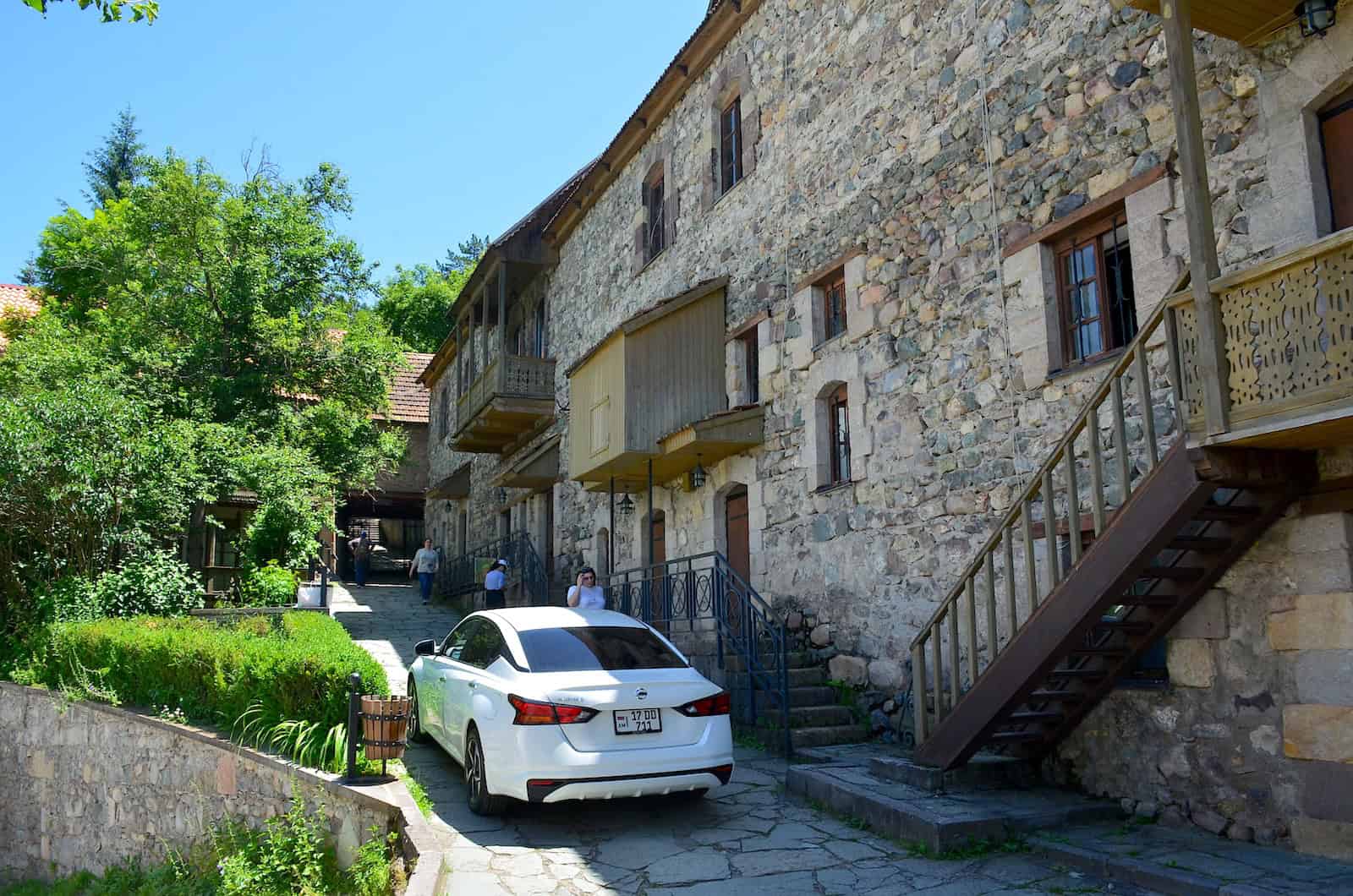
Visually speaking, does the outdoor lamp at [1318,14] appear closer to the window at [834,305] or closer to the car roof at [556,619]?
the window at [834,305]

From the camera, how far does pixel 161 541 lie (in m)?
15.0

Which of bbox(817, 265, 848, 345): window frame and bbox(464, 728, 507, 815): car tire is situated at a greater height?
bbox(817, 265, 848, 345): window frame

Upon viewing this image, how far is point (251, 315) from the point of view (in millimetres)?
19344

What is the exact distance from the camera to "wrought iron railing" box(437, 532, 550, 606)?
1858 centimetres

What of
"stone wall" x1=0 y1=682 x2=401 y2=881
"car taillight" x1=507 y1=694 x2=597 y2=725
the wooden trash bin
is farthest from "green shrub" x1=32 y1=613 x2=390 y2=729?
"car taillight" x1=507 y1=694 x2=597 y2=725

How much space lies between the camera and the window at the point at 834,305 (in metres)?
11.3

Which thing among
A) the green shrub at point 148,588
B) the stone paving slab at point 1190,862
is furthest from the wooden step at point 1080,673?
the green shrub at point 148,588

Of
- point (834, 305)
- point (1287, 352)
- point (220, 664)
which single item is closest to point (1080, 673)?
point (1287, 352)

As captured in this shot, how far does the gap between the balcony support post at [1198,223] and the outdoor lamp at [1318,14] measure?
3.03ft

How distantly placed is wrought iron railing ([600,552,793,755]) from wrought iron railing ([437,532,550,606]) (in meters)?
5.05

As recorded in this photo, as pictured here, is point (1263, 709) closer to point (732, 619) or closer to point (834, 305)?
point (732, 619)

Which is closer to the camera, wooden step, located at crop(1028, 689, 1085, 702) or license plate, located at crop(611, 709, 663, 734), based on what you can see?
license plate, located at crop(611, 709, 663, 734)

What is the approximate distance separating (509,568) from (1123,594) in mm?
15050

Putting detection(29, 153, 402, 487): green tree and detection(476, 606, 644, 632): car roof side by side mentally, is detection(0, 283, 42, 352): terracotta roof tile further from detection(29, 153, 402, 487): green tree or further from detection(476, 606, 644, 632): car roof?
detection(476, 606, 644, 632): car roof
